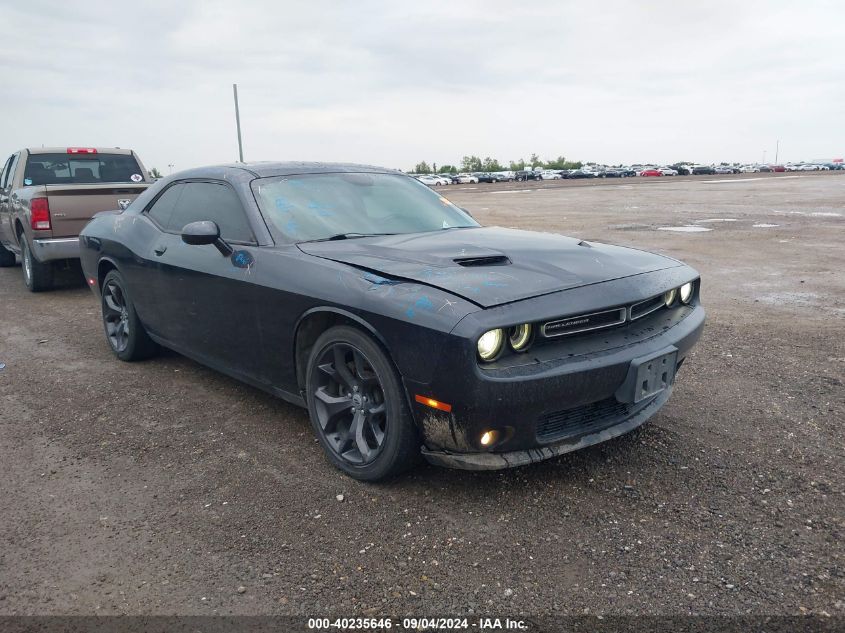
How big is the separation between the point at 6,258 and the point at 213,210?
8.67 meters

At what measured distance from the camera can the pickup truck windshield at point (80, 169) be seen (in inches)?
360

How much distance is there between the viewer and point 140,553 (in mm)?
2777

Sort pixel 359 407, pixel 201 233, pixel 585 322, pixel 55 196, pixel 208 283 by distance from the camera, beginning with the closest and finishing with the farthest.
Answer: pixel 585 322 → pixel 359 407 → pixel 201 233 → pixel 208 283 → pixel 55 196

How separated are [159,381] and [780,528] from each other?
13.0 feet

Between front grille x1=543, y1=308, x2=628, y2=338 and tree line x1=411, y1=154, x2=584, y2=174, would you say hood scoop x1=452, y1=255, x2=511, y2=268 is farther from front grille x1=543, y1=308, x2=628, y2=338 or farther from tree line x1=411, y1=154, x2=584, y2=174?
tree line x1=411, y1=154, x2=584, y2=174

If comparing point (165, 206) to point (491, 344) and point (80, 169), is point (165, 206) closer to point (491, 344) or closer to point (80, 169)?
point (491, 344)

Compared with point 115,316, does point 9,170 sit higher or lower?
higher

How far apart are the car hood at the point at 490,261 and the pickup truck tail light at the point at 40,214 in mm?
5623

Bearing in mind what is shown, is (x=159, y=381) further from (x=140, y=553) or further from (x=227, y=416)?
(x=140, y=553)

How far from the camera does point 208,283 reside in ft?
13.6

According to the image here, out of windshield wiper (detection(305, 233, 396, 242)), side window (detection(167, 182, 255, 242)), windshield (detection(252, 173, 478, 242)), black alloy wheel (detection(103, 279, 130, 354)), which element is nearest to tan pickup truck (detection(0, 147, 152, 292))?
black alloy wheel (detection(103, 279, 130, 354))

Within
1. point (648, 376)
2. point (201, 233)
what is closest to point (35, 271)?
point (201, 233)

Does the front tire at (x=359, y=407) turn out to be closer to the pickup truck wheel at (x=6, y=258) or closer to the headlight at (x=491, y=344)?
the headlight at (x=491, y=344)

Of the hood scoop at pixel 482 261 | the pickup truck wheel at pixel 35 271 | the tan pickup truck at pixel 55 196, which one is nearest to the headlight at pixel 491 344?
the hood scoop at pixel 482 261
